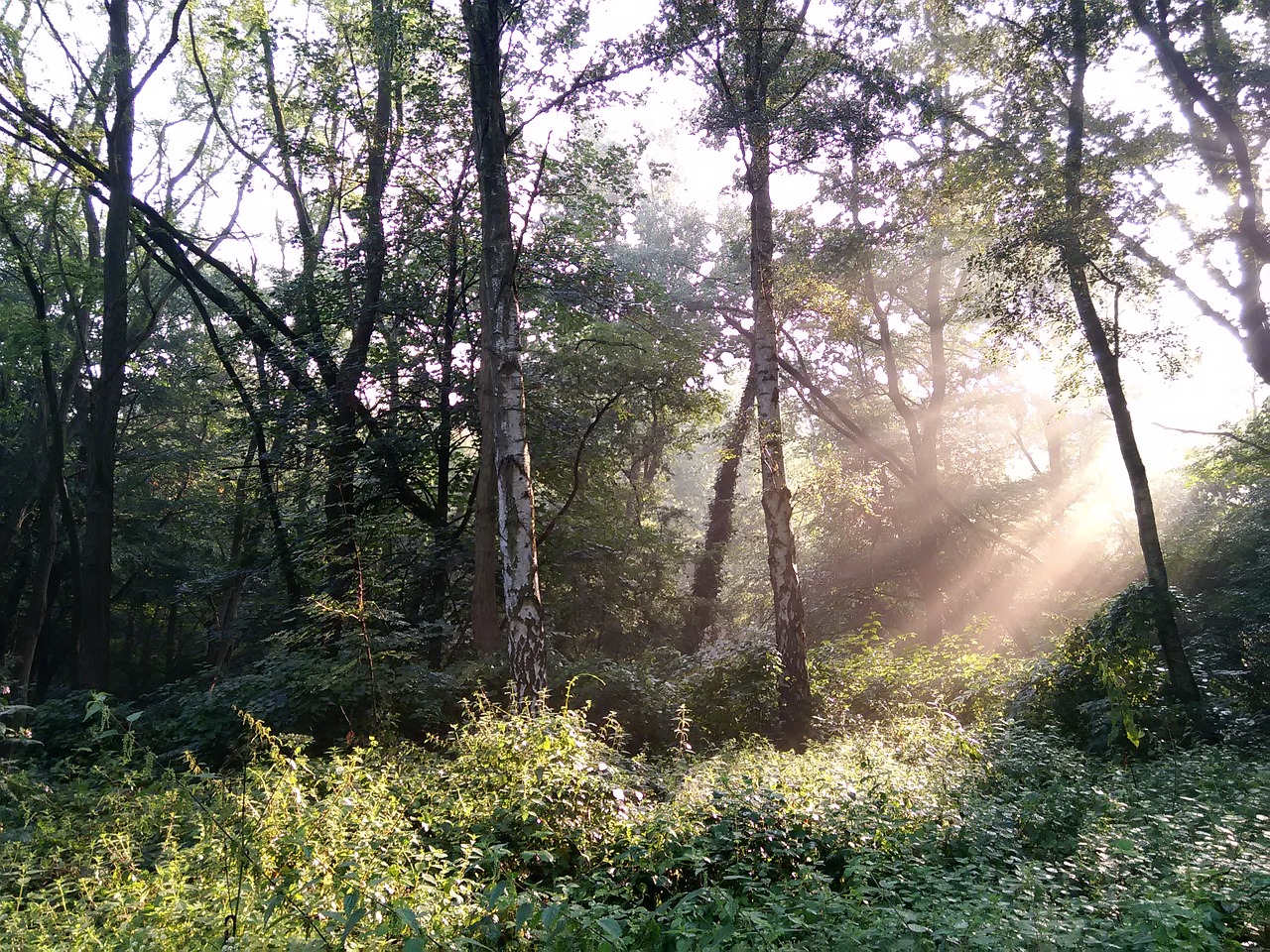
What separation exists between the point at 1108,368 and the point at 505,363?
8801mm

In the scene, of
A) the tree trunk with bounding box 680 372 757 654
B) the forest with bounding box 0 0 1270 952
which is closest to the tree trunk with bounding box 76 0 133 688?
the forest with bounding box 0 0 1270 952

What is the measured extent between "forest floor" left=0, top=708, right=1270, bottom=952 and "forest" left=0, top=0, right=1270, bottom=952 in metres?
0.04

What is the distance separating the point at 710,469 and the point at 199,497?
38.4 m

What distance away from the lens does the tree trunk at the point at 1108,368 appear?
10.4 m

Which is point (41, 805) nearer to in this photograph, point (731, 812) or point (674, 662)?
point (731, 812)

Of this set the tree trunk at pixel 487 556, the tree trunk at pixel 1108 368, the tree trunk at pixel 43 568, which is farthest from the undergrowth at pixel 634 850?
the tree trunk at pixel 43 568

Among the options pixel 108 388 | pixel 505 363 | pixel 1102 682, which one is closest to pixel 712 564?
pixel 1102 682

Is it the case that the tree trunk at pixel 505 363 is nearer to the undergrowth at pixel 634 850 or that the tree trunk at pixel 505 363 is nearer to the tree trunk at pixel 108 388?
the undergrowth at pixel 634 850

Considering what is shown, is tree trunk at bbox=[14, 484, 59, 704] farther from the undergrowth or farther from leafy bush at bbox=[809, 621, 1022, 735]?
leafy bush at bbox=[809, 621, 1022, 735]

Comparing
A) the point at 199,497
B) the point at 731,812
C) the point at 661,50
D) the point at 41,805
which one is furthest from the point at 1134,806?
the point at 199,497

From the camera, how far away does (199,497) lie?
22062 millimetres

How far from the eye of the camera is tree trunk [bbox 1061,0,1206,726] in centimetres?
1039

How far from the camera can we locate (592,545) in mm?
14062

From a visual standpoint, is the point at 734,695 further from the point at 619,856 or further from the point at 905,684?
the point at 619,856
